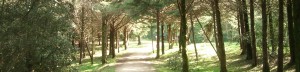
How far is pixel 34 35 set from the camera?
17.2 m

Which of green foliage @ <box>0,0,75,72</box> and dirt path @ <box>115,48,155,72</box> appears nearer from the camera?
green foliage @ <box>0,0,75,72</box>

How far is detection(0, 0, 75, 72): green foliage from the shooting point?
1658 cm

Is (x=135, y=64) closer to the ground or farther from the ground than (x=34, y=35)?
closer to the ground

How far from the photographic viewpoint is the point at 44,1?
17.5 m

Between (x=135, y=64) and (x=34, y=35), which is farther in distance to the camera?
(x=135, y=64)

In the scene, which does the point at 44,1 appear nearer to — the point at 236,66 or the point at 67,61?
the point at 67,61

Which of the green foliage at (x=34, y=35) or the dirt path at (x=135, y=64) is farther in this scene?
the dirt path at (x=135, y=64)

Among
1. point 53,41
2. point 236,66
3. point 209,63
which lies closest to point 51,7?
point 53,41

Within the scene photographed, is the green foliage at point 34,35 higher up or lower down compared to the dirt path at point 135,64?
higher up

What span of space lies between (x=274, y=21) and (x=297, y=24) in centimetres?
1384

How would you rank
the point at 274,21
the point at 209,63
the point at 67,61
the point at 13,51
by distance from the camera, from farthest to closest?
the point at 209,63
the point at 274,21
the point at 67,61
the point at 13,51

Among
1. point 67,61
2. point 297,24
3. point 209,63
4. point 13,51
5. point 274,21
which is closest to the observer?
point 297,24

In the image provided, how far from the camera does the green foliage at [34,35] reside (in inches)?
653

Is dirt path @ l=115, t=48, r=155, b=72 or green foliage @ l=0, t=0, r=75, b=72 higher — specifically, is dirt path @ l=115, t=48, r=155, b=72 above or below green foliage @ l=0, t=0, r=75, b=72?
below
